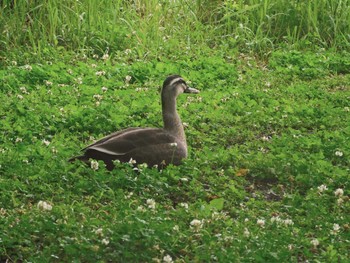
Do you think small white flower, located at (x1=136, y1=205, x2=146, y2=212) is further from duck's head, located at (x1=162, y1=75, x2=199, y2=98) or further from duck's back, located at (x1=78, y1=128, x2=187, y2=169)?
duck's head, located at (x1=162, y1=75, x2=199, y2=98)

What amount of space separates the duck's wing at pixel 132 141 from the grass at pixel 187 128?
21 cm

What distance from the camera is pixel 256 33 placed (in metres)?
13.4

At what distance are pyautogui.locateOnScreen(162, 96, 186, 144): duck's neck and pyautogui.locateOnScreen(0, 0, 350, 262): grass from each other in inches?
10.3

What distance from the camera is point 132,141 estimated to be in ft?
26.5

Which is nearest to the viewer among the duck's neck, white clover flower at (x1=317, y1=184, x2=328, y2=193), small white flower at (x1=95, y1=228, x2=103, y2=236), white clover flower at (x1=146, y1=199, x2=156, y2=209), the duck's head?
small white flower at (x1=95, y1=228, x2=103, y2=236)

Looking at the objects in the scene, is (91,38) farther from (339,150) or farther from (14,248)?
(14,248)

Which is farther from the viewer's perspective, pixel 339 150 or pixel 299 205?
pixel 339 150

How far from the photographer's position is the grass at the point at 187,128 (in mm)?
6203

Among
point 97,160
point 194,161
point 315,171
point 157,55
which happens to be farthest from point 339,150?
point 157,55

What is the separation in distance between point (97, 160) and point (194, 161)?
95 cm

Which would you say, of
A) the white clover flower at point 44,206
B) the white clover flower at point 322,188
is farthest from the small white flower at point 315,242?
the white clover flower at point 44,206

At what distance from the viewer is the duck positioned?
311 inches

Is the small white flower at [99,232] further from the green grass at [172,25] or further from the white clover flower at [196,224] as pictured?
the green grass at [172,25]

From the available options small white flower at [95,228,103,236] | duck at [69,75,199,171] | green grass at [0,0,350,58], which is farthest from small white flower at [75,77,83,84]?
small white flower at [95,228,103,236]
